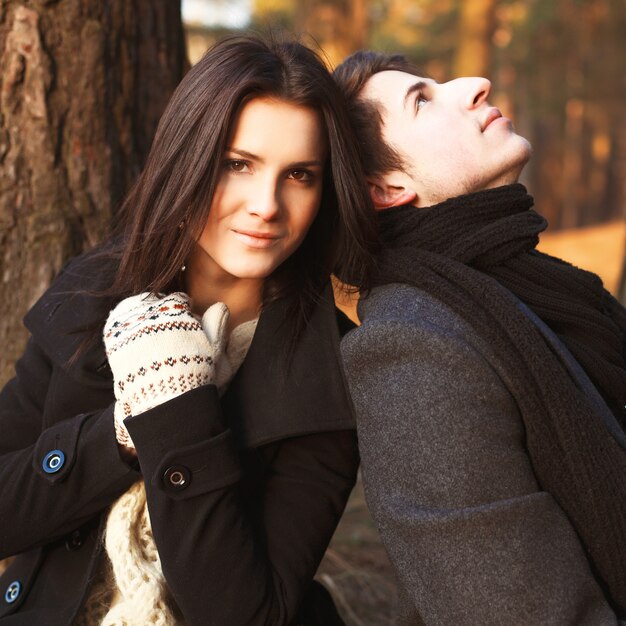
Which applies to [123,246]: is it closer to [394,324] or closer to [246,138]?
[246,138]

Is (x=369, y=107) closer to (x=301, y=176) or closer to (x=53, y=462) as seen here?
(x=301, y=176)

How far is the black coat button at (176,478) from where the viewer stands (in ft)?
6.49

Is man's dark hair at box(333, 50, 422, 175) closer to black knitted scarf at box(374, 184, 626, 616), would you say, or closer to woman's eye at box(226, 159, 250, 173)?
black knitted scarf at box(374, 184, 626, 616)

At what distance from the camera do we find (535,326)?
1962 millimetres

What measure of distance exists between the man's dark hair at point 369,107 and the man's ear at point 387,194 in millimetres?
39

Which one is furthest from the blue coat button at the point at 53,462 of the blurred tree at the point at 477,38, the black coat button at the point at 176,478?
the blurred tree at the point at 477,38

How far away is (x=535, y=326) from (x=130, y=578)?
1193 millimetres

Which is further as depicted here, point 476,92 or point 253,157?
point 476,92

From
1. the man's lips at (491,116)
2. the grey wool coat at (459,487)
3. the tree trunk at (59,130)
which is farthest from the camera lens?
the tree trunk at (59,130)

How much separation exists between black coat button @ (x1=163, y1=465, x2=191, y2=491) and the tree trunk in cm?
113

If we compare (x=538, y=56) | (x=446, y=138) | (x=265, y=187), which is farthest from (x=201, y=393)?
(x=538, y=56)

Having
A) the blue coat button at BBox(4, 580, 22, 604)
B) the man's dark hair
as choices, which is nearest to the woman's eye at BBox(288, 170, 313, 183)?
the man's dark hair

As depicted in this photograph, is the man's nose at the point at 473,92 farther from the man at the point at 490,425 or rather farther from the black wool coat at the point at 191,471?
the black wool coat at the point at 191,471

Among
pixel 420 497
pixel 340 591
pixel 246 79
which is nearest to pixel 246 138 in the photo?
pixel 246 79
